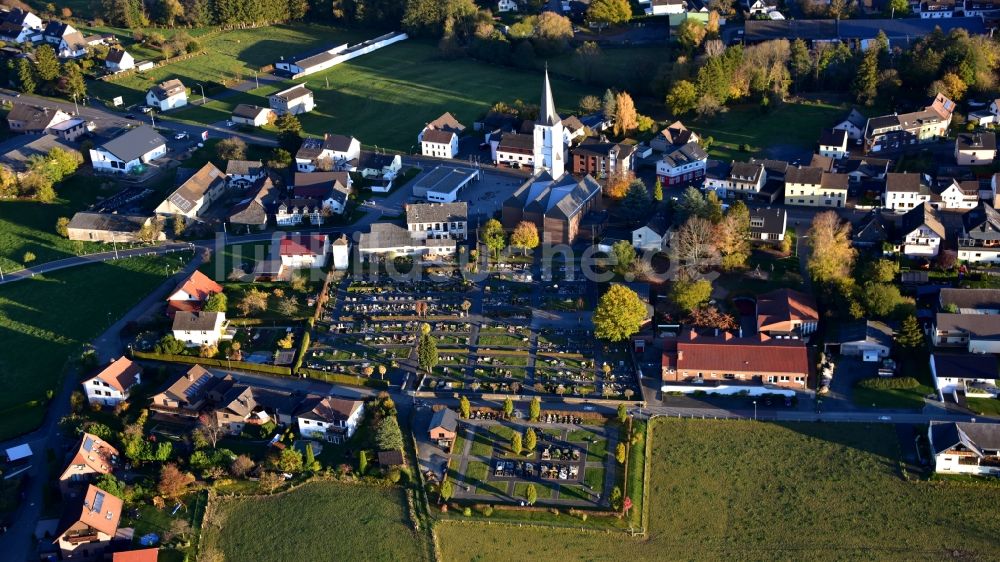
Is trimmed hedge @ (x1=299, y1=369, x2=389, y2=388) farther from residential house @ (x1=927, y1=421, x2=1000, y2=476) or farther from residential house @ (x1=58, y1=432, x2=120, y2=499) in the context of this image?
residential house @ (x1=927, y1=421, x2=1000, y2=476)

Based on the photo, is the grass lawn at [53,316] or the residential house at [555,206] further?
the residential house at [555,206]

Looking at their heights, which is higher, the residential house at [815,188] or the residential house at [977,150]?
the residential house at [977,150]

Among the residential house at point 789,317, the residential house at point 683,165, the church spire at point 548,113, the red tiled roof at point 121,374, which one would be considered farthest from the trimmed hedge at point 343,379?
the residential house at point 683,165

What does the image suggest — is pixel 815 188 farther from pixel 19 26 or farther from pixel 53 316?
pixel 19 26

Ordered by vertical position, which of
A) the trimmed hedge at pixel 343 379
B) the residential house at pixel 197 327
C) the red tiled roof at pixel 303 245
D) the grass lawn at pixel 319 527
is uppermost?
the red tiled roof at pixel 303 245

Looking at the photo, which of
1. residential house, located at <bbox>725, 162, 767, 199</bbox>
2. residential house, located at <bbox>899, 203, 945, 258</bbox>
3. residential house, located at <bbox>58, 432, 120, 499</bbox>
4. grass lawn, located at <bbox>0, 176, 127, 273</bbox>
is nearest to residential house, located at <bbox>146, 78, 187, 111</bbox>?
grass lawn, located at <bbox>0, 176, 127, 273</bbox>

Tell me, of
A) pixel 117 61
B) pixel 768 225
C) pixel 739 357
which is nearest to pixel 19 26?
pixel 117 61

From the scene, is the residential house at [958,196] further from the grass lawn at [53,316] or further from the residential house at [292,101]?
the residential house at [292,101]
